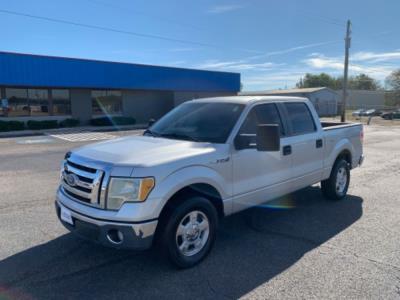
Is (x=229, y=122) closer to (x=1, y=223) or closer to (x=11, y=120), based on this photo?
(x=1, y=223)

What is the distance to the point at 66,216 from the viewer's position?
3658 millimetres

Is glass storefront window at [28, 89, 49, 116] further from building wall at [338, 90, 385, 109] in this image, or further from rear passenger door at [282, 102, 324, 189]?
building wall at [338, 90, 385, 109]

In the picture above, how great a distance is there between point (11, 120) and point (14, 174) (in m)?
17.0

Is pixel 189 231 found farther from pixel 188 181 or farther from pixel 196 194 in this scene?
pixel 188 181

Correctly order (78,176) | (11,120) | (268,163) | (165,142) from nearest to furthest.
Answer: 1. (78,176)
2. (165,142)
3. (268,163)
4. (11,120)

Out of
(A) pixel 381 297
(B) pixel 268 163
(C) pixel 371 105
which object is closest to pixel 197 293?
(A) pixel 381 297

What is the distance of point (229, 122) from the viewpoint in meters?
4.22

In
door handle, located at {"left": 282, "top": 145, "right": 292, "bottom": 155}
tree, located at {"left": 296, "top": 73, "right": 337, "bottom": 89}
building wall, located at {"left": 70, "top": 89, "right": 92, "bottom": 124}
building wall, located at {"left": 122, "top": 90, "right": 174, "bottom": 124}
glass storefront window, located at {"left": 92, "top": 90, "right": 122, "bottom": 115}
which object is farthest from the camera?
tree, located at {"left": 296, "top": 73, "right": 337, "bottom": 89}

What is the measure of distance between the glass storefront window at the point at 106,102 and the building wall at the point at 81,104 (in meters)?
0.53

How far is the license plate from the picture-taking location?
3.59 m

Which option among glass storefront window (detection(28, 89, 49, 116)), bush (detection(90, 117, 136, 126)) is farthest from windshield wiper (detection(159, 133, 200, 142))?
glass storefront window (detection(28, 89, 49, 116))

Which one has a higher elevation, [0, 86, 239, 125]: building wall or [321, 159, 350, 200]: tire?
[0, 86, 239, 125]: building wall

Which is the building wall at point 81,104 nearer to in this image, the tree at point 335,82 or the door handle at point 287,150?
the door handle at point 287,150

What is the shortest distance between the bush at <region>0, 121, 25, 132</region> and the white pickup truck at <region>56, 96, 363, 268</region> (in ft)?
68.2
